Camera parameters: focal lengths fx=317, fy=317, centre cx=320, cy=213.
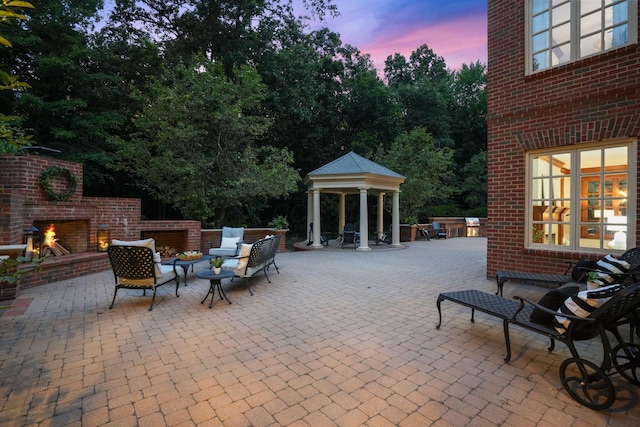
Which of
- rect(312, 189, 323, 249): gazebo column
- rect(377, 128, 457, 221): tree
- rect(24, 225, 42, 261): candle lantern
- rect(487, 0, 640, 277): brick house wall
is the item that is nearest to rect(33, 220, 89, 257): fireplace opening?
rect(24, 225, 42, 261): candle lantern

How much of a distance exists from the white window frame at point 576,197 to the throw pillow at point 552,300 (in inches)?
133

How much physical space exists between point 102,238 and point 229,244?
3.25 metres

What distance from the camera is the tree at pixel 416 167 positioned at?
57.5ft

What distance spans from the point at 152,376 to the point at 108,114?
13265mm

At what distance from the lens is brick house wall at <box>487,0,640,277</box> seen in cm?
522

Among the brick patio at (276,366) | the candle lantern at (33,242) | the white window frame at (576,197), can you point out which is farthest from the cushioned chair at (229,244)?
the white window frame at (576,197)

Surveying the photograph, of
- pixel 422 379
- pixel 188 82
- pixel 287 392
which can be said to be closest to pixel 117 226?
pixel 188 82

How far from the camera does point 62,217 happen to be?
24.3ft

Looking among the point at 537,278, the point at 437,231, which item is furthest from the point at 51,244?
the point at 437,231

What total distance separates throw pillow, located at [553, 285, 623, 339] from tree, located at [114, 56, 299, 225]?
33.3 feet

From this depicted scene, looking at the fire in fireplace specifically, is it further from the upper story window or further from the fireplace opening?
A: the upper story window

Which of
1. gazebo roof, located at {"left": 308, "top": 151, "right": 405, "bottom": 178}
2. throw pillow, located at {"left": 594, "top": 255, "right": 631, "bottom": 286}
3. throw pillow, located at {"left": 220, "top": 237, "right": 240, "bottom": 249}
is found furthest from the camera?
gazebo roof, located at {"left": 308, "top": 151, "right": 405, "bottom": 178}

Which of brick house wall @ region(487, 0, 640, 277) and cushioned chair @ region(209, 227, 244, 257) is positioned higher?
brick house wall @ region(487, 0, 640, 277)

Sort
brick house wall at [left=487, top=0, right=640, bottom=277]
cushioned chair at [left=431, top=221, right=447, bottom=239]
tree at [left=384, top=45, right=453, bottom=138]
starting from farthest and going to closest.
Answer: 1. tree at [left=384, top=45, right=453, bottom=138]
2. cushioned chair at [left=431, top=221, right=447, bottom=239]
3. brick house wall at [left=487, top=0, right=640, bottom=277]
